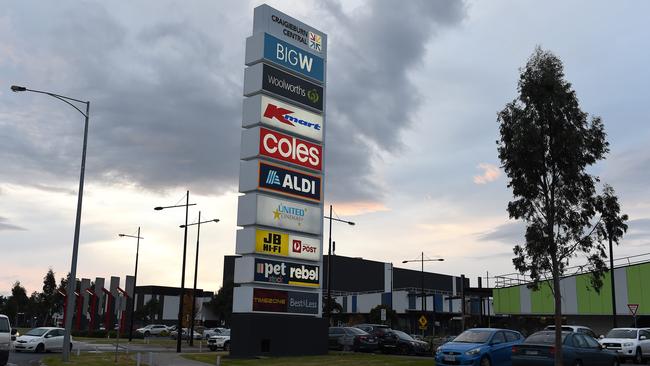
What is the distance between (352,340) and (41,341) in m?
17.2

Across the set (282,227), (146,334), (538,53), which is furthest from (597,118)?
(146,334)

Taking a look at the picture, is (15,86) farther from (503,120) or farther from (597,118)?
(597,118)

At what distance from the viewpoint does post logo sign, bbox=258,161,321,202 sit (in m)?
30.5

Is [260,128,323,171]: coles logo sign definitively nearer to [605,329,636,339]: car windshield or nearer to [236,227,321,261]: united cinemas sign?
[236,227,321,261]: united cinemas sign

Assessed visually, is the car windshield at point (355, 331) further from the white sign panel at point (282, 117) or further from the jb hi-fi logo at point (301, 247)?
the white sign panel at point (282, 117)

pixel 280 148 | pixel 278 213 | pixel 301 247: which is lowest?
pixel 301 247

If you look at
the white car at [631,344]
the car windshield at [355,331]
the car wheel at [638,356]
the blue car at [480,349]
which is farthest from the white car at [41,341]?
the car wheel at [638,356]

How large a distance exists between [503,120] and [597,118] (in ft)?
9.32

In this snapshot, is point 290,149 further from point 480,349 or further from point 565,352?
point 565,352

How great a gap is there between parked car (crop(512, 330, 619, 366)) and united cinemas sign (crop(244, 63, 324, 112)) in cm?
1763

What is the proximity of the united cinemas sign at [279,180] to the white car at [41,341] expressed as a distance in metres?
14.7

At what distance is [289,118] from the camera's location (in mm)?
32375

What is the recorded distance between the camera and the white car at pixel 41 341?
34156mm

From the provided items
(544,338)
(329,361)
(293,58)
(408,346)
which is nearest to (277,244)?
(329,361)
